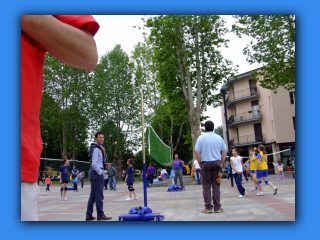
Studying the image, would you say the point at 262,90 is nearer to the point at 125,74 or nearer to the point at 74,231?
the point at 74,231

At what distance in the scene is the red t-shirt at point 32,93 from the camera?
4.33 feet

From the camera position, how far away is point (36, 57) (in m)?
1.36

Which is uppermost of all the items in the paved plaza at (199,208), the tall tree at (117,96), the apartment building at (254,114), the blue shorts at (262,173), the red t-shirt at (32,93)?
the tall tree at (117,96)

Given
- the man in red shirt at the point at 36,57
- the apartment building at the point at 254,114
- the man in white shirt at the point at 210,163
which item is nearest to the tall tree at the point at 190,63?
the apartment building at the point at 254,114

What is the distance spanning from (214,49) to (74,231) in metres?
15.5

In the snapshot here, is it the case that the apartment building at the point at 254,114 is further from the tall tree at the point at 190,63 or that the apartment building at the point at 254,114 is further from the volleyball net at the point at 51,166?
the volleyball net at the point at 51,166

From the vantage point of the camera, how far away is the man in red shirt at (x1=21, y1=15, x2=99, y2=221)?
1291 millimetres

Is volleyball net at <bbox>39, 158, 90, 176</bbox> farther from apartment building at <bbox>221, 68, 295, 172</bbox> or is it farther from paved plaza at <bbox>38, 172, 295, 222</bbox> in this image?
apartment building at <bbox>221, 68, 295, 172</bbox>

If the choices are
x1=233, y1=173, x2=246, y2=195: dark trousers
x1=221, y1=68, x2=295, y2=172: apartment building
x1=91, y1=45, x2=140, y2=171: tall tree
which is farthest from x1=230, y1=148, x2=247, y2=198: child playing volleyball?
x1=91, y1=45, x2=140, y2=171: tall tree

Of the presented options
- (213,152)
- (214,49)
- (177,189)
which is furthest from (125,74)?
(213,152)

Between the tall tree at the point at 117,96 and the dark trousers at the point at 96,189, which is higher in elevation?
the tall tree at the point at 117,96

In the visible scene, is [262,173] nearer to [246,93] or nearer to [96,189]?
[246,93]

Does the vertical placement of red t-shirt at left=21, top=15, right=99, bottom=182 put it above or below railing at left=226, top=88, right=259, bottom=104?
below
